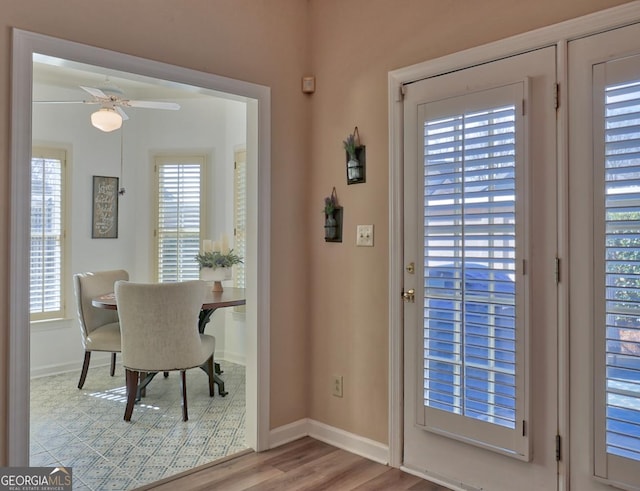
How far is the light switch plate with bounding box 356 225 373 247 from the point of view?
9.02 ft

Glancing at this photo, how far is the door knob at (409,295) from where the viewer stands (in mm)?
2523

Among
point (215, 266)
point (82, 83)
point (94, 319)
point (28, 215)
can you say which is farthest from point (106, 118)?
point (28, 215)

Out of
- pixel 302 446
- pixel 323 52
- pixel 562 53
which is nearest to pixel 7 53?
pixel 323 52

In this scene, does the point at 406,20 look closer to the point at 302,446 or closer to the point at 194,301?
the point at 194,301

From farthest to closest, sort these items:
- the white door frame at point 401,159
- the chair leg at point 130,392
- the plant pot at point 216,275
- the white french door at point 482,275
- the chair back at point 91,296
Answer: the plant pot at point 216,275, the chair back at point 91,296, the chair leg at point 130,392, the white french door at point 482,275, the white door frame at point 401,159

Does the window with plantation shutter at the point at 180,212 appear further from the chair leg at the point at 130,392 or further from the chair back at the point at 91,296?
the chair leg at the point at 130,392

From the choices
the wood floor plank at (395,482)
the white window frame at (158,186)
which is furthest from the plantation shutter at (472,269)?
the white window frame at (158,186)

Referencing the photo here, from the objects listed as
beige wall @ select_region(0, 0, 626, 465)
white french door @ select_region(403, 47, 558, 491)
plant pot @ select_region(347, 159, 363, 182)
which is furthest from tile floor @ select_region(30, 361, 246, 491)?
plant pot @ select_region(347, 159, 363, 182)

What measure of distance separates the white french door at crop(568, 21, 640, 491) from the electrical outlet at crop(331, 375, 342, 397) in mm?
1335

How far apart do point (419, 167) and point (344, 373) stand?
1.34 m

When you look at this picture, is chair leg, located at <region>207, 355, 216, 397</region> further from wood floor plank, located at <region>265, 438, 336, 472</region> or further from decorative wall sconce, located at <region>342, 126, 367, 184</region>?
decorative wall sconce, located at <region>342, 126, 367, 184</region>

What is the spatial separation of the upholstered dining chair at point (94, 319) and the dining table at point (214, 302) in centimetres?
9

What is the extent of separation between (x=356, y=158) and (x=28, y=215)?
5.61ft

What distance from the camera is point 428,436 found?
2477mm
